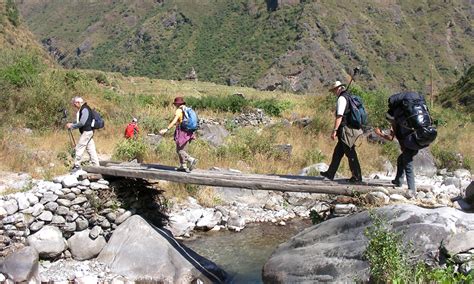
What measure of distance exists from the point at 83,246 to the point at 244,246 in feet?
12.4

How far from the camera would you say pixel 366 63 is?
113000mm

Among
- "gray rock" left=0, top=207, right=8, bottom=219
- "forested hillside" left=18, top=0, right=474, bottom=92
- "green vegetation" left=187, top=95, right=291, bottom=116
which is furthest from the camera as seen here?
"forested hillside" left=18, top=0, right=474, bottom=92

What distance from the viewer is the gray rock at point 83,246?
1016 cm

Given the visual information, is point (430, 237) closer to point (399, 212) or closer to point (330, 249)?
point (399, 212)

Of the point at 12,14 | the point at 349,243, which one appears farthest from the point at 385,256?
the point at 12,14

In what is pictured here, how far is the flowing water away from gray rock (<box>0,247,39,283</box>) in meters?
3.67

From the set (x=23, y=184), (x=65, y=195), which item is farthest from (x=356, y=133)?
(x=23, y=184)

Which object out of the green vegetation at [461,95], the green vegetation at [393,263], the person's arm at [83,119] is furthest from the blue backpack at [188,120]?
the green vegetation at [461,95]

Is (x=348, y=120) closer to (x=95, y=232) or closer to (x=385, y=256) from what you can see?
(x=385, y=256)

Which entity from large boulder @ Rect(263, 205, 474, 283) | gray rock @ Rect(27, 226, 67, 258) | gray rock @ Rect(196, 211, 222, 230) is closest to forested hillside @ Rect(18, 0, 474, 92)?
gray rock @ Rect(196, 211, 222, 230)

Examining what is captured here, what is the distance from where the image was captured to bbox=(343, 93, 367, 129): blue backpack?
8320 millimetres

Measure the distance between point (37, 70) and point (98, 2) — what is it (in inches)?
7277

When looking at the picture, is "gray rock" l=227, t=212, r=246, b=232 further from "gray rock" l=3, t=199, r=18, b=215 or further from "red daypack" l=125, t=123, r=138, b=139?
Answer: "red daypack" l=125, t=123, r=138, b=139

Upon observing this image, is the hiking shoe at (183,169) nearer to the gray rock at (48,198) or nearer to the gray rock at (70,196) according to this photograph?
the gray rock at (70,196)
